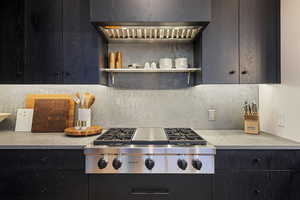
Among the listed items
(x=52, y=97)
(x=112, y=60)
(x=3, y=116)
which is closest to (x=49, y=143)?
(x=52, y=97)

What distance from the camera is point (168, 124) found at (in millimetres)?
2176

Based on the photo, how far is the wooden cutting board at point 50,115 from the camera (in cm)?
Result: 198

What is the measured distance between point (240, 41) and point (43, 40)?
5.94 ft

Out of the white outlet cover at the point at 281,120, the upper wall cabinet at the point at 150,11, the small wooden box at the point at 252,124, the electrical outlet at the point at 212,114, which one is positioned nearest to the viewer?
the upper wall cabinet at the point at 150,11

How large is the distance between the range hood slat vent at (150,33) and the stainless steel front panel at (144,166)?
110cm

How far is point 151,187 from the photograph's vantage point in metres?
1.47

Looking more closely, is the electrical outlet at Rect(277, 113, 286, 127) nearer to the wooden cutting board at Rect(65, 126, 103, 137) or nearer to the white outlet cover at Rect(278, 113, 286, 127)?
the white outlet cover at Rect(278, 113, 286, 127)

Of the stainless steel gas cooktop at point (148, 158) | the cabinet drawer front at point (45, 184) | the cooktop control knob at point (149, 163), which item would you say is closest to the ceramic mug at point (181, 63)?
the stainless steel gas cooktop at point (148, 158)

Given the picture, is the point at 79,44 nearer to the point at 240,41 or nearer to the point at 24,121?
the point at 24,121

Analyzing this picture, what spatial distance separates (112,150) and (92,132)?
454mm

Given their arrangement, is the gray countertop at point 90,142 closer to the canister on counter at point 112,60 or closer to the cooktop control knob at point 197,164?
the cooktop control knob at point 197,164

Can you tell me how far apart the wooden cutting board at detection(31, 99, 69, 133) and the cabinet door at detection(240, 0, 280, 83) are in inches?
71.1

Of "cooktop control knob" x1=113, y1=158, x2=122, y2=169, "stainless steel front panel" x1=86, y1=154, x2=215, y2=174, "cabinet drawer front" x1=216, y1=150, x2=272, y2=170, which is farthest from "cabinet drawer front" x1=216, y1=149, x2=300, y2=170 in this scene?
"cooktop control knob" x1=113, y1=158, x2=122, y2=169

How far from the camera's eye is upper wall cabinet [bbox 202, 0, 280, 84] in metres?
1.74
